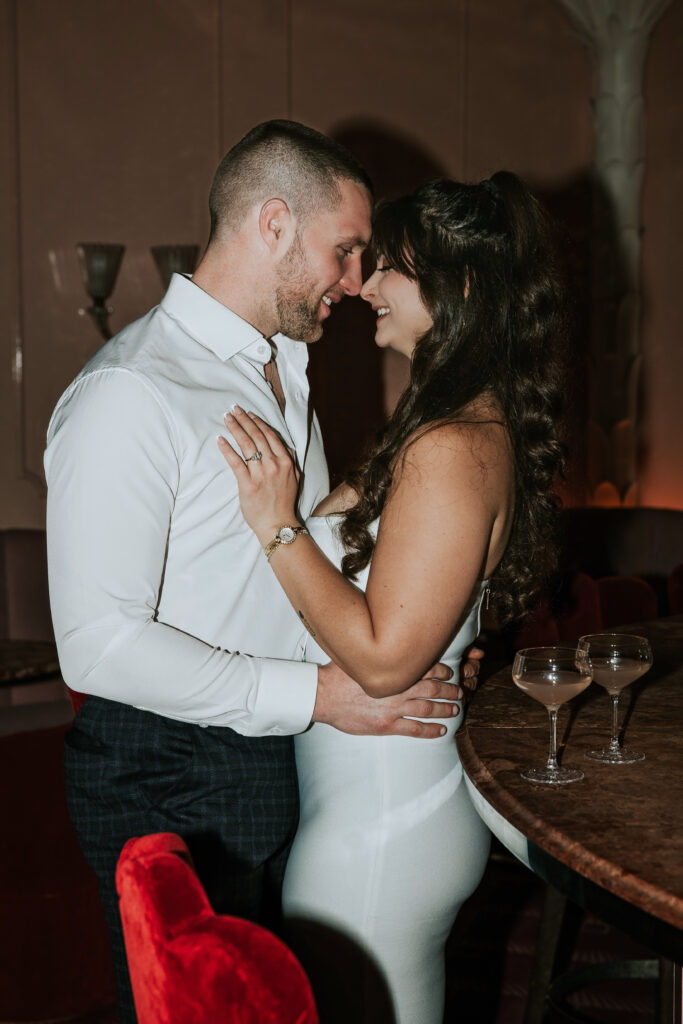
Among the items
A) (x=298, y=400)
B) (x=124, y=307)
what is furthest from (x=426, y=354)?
(x=124, y=307)

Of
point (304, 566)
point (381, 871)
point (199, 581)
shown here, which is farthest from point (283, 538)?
point (381, 871)

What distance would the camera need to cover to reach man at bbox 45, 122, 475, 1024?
154 cm

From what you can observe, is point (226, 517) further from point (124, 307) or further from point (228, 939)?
point (124, 307)

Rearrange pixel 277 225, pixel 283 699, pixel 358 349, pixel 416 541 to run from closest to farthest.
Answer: pixel 416 541 < pixel 283 699 < pixel 277 225 < pixel 358 349

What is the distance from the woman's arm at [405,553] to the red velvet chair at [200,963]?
685 millimetres

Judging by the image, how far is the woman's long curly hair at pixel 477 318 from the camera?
5.66ft

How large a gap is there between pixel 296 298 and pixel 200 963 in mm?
1296

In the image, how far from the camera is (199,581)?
1664 mm

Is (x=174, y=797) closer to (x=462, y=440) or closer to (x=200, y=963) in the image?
(x=462, y=440)

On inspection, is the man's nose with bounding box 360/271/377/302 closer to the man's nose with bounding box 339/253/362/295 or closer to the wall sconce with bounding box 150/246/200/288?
the man's nose with bounding box 339/253/362/295

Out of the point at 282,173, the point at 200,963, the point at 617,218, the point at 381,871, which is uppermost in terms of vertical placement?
the point at 617,218

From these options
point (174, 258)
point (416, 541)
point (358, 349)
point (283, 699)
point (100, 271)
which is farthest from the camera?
point (358, 349)

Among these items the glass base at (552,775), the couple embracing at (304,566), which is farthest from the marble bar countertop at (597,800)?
the couple embracing at (304,566)

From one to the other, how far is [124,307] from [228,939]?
4.71 metres
